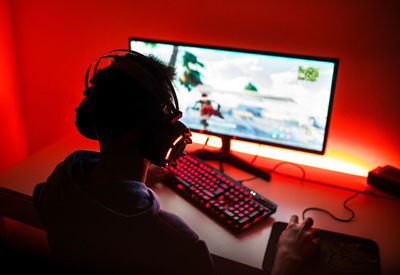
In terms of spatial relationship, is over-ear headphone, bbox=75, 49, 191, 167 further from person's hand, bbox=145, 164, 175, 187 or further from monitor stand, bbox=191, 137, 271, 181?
monitor stand, bbox=191, 137, 271, 181

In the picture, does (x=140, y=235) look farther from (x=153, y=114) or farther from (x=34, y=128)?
(x=34, y=128)

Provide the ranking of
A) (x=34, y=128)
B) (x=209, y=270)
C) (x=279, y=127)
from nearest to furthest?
(x=209, y=270)
(x=279, y=127)
(x=34, y=128)

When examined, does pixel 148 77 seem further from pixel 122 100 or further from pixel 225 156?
pixel 225 156

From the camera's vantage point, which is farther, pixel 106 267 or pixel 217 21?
pixel 217 21

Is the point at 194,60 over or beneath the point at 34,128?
over

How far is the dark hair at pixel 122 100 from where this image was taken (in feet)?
2.39

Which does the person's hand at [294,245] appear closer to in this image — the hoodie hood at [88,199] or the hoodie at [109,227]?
the hoodie at [109,227]

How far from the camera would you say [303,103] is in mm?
1343

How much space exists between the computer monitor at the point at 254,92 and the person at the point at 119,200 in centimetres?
59

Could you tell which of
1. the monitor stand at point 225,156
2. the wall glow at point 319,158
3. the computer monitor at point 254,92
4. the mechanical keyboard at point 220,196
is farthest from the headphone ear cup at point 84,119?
the wall glow at point 319,158

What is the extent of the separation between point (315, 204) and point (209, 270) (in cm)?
59

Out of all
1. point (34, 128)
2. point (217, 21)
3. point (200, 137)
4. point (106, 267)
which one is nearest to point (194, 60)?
point (217, 21)

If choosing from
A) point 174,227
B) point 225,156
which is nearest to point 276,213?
point 225,156

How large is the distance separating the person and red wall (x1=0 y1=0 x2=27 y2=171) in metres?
1.30
